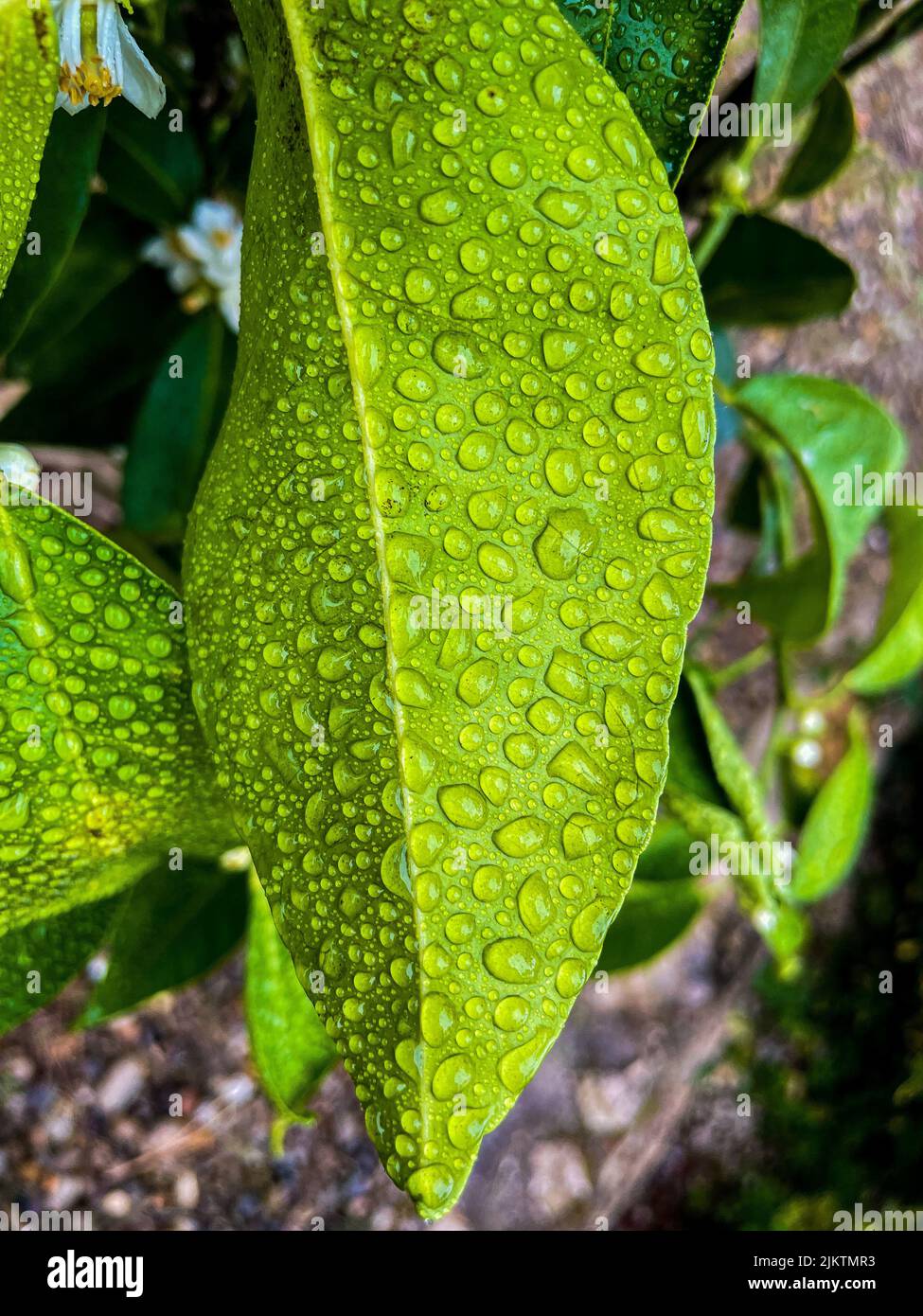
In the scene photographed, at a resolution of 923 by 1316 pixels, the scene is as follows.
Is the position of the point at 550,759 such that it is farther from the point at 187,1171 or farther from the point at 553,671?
the point at 187,1171

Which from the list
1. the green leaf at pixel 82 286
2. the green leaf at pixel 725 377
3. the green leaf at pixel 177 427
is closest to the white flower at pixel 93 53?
the green leaf at pixel 82 286

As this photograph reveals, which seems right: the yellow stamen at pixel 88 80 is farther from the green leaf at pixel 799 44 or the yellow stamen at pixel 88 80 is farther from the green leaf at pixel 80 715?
the green leaf at pixel 799 44

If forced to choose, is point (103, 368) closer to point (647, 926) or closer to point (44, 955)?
point (44, 955)

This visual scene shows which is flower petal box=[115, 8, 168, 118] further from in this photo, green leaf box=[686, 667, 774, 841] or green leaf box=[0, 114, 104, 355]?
green leaf box=[686, 667, 774, 841]

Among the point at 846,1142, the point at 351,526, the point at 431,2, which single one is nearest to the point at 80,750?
the point at 351,526

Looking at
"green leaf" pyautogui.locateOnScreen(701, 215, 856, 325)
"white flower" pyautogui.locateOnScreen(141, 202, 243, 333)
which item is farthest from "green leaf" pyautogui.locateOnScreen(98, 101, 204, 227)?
"green leaf" pyautogui.locateOnScreen(701, 215, 856, 325)
